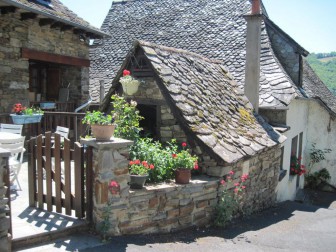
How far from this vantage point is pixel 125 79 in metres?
6.59

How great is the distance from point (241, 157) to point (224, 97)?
2.41 metres

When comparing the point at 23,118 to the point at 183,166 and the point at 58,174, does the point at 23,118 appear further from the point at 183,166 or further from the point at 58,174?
the point at 183,166

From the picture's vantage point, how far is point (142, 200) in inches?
180

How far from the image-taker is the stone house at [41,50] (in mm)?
8539

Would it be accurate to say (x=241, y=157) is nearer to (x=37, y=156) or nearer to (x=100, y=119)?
(x=100, y=119)

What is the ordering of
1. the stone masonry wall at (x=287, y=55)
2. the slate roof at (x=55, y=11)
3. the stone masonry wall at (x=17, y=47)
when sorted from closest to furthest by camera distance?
1. the slate roof at (x=55, y=11)
2. the stone masonry wall at (x=17, y=47)
3. the stone masonry wall at (x=287, y=55)

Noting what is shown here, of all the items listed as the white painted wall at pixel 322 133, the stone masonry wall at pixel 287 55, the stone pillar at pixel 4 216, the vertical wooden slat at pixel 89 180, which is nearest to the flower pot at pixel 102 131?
the vertical wooden slat at pixel 89 180

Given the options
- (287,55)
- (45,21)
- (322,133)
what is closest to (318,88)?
(322,133)

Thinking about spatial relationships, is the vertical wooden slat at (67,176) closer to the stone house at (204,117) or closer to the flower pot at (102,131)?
the flower pot at (102,131)

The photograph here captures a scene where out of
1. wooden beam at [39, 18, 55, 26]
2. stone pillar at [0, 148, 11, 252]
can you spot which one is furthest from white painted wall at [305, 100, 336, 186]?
stone pillar at [0, 148, 11, 252]

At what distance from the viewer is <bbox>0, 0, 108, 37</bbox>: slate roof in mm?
8046

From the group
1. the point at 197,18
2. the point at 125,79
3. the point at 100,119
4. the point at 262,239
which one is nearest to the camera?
the point at 100,119

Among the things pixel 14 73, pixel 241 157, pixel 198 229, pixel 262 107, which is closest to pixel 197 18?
pixel 262 107

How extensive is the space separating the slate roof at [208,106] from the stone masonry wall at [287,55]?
308 centimetres
